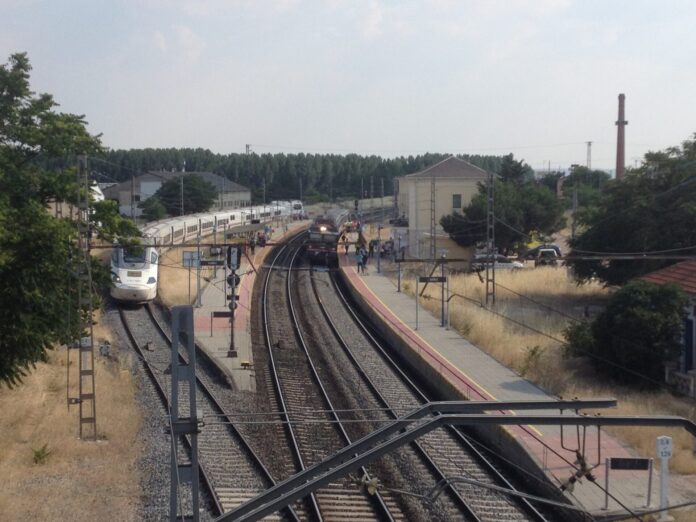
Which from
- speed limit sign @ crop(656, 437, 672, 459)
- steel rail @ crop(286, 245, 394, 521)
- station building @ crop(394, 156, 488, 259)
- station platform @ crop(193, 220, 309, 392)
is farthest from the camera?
station building @ crop(394, 156, 488, 259)

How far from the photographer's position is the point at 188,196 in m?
69.6

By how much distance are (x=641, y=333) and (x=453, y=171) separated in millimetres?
38770

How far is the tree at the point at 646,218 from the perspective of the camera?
26781 millimetres

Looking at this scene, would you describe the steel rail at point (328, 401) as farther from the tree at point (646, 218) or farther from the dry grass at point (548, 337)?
the tree at point (646, 218)

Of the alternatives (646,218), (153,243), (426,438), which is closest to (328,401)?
(426,438)

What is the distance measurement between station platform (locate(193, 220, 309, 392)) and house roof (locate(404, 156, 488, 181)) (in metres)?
20.4

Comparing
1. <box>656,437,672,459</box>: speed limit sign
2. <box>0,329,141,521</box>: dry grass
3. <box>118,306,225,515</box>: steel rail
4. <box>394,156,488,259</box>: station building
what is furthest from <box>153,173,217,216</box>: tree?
<box>656,437,672,459</box>: speed limit sign

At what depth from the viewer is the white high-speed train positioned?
27.2 m

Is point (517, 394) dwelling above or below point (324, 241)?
below

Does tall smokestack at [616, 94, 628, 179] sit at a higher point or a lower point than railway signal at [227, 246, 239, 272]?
higher

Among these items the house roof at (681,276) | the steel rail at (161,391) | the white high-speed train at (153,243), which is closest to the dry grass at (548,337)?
the house roof at (681,276)

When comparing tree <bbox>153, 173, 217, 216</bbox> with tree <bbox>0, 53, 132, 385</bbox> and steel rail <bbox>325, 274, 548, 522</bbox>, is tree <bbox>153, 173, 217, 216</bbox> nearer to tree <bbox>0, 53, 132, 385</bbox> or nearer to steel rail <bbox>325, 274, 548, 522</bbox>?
steel rail <bbox>325, 274, 548, 522</bbox>

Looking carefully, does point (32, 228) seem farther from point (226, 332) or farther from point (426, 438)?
point (226, 332)

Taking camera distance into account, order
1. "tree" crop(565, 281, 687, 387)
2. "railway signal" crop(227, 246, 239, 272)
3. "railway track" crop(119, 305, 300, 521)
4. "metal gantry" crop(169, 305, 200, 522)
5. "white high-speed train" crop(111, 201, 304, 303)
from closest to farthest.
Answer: "metal gantry" crop(169, 305, 200, 522) → "railway track" crop(119, 305, 300, 521) → "tree" crop(565, 281, 687, 387) → "railway signal" crop(227, 246, 239, 272) → "white high-speed train" crop(111, 201, 304, 303)
